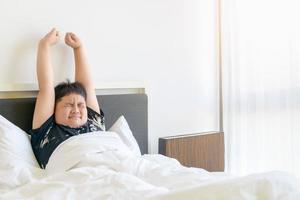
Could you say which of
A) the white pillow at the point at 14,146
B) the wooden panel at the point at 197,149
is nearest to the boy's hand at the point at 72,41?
the white pillow at the point at 14,146

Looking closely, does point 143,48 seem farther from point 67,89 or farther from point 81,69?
point 67,89

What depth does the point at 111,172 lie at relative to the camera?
1564 mm

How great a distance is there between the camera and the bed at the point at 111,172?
1.17 metres

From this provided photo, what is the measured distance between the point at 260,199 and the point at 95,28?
1.63m

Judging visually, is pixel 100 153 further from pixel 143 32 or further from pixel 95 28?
pixel 143 32

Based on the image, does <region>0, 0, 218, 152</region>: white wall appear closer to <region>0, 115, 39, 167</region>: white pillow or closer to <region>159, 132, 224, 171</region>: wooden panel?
<region>159, 132, 224, 171</region>: wooden panel

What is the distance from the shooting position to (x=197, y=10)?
299 cm

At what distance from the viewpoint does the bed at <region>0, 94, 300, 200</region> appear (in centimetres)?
117

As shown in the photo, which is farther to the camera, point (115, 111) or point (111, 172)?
point (115, 111)

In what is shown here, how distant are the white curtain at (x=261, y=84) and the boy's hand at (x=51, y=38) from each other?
1377mm

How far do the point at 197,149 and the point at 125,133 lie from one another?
0.67m

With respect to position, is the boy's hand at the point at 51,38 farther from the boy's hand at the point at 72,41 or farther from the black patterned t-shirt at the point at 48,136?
the black patterned t-shirt at the point at 48,136

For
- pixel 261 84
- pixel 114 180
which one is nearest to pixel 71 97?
pixel 114 180

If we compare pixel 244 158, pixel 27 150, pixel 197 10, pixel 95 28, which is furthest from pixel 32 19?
pixel 244 158
